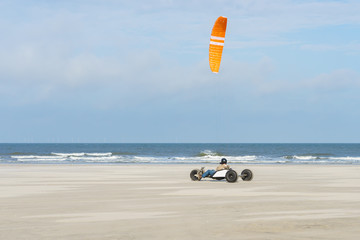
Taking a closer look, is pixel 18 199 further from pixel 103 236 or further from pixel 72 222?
pixel 103 236

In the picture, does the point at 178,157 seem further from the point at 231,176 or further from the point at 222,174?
the point at 231,176

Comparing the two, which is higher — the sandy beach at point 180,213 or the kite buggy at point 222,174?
the kite buggy at point 222,174

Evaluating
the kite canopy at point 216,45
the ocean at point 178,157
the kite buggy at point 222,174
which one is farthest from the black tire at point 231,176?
the ocean at point 178,157

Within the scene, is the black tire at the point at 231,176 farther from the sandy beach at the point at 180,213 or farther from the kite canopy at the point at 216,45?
the kite canopy at the point at 216,45

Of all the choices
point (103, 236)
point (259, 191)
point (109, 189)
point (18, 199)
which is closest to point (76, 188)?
point (109, 189)

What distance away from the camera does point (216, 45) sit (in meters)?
22.0

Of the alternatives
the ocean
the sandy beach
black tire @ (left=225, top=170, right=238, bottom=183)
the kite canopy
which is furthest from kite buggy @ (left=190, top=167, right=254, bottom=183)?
the ocean

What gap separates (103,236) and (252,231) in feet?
8.22

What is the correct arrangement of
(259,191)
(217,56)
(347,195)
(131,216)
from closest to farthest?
(131,216)
(347,195)
(259,191)
(217,56)

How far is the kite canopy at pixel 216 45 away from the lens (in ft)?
72.2

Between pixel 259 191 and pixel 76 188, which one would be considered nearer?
pixel 259 191

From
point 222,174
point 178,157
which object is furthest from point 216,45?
point 178,157

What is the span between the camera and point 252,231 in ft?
31.6

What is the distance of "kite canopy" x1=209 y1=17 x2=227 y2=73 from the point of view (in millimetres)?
22006
